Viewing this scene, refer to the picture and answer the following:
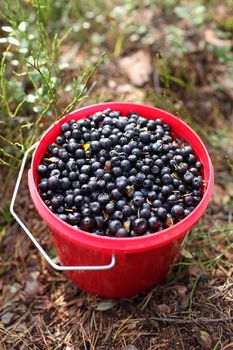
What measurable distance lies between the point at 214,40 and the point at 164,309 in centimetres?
165

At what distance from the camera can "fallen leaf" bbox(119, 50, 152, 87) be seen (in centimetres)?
246

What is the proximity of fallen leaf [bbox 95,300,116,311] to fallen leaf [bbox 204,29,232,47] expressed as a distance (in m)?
1.61

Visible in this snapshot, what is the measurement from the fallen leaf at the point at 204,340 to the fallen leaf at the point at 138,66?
1354mm

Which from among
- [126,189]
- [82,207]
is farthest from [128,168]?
[82,207]

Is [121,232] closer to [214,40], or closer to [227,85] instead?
[227,85]

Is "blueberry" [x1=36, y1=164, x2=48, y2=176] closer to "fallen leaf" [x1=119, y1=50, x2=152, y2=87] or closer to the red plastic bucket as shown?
the red plastic bucket

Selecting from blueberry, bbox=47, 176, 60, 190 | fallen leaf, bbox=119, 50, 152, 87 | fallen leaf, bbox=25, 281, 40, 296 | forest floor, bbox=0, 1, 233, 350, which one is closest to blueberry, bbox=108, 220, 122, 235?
blueberry, bbox=47, 176, 60, 190

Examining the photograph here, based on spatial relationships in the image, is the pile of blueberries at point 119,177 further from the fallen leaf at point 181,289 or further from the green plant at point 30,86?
the fallen leaf at point 181,289

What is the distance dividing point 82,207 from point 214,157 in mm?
1024

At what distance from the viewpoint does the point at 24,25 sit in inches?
70.6

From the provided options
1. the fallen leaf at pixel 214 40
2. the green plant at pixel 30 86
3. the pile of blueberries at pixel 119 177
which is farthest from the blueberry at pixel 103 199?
the fallen leaf at pixel 214 40

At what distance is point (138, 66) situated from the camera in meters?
2.51

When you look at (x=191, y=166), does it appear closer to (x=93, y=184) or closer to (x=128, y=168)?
(x=128, y=168)

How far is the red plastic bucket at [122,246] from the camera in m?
1.40
